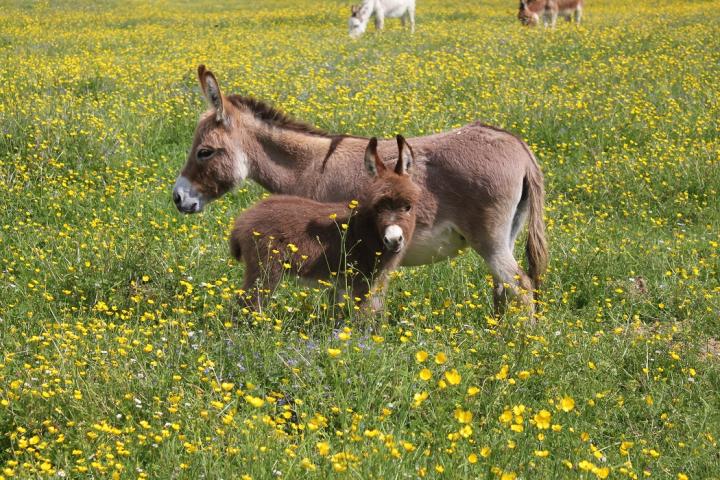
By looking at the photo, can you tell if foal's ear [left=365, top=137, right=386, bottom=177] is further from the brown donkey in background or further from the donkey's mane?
the donkey's mane

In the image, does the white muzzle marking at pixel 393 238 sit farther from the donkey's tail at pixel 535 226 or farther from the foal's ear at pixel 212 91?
the foal's ear at pixel 212 91

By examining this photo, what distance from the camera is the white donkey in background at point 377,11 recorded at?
20.7 m

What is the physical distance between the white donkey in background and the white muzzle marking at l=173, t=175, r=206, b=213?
1440 cm

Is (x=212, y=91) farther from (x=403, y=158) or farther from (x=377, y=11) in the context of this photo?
(x=377, y=11)

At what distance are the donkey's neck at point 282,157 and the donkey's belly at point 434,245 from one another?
1019 mm

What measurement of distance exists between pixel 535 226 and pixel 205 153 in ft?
7.92

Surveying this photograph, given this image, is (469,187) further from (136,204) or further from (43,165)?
(43,165)

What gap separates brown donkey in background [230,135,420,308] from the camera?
16.9 ft

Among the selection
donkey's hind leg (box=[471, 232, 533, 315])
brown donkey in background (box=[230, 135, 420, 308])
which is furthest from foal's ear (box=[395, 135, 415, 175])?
donkey's hind leg (box=[471, 232, 533, 315])

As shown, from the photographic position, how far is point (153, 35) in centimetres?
1897

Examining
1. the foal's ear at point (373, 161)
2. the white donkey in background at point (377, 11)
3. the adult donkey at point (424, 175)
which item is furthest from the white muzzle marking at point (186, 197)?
the white donkey in background at point (377, 11)

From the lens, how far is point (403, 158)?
5.32m

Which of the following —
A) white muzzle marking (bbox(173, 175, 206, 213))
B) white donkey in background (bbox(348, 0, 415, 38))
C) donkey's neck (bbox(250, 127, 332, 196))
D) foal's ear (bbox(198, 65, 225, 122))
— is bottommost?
white donkey in background (bbox(348, 0, 415, 38))

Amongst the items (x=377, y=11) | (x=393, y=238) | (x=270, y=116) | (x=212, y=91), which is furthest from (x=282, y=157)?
(x=377, y=11)
